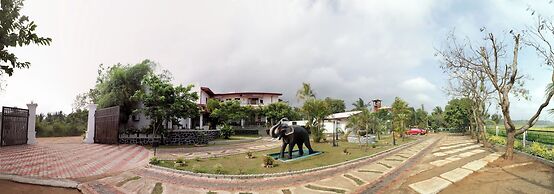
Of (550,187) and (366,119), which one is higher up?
(366,119)

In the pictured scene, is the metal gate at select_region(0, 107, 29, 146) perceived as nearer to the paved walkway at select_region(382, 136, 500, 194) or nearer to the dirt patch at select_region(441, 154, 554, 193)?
the paved walkway at select_region(382, 136, 500, 194)

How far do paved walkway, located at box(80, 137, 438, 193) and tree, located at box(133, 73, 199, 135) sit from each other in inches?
362

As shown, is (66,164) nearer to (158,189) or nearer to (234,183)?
(158,189)

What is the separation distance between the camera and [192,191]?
31.9 feet

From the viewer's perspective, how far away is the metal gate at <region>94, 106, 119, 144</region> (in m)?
21.2

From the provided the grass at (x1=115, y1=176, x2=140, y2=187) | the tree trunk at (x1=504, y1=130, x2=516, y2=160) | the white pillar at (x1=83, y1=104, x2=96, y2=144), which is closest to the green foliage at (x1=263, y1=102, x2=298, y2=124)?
the white pillar at (x1=83, y1=104, x2=96, y2=144)

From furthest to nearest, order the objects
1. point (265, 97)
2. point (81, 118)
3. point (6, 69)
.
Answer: point (265, 97) → point (81, 118) → point (6, 69)

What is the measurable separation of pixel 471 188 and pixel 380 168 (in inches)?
185

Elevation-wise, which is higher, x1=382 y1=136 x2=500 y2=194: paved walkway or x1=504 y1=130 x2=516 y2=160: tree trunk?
x1=504 y1=130 x2=516 y2=160: tree trunk

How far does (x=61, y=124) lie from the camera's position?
106 ft

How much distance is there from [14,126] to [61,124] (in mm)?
15226

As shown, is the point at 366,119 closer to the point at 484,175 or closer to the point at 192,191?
the point at 484,175

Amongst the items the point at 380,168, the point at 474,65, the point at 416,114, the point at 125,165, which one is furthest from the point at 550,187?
the point at 416,114

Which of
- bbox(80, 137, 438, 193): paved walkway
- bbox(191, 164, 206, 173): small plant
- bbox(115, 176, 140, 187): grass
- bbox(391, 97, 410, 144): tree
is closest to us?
bbox(80, 137, 438, 193): paved walkway
